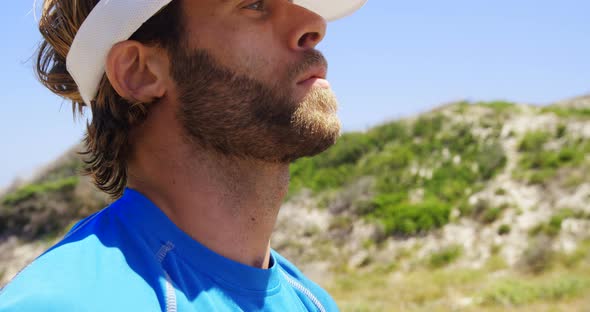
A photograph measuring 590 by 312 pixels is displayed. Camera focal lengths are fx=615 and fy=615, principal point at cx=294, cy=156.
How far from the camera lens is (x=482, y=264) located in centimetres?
1236

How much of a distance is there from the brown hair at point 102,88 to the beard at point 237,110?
0.10 m

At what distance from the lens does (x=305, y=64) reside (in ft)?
6.33

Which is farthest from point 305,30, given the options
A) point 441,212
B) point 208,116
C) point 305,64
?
point 441,212

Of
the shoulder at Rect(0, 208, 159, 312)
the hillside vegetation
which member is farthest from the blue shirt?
the hillside vegetation

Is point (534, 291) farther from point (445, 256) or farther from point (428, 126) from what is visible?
point (428, 126)

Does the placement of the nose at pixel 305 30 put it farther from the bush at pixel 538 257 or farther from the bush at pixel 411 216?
the bush at pixel 411 216

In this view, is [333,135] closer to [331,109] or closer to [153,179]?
[331,109]

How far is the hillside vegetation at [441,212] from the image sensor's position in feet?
34.7

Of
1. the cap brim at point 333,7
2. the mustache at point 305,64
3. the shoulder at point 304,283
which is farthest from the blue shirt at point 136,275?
the cap brim at point 333,7

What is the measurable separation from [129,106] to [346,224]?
1428 centimetres

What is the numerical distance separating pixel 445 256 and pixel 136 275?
12.2 metres

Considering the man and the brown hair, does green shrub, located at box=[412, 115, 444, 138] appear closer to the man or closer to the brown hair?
the brown hair

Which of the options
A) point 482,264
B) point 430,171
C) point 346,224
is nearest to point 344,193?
point 346,224

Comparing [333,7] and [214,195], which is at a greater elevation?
[333,7]
